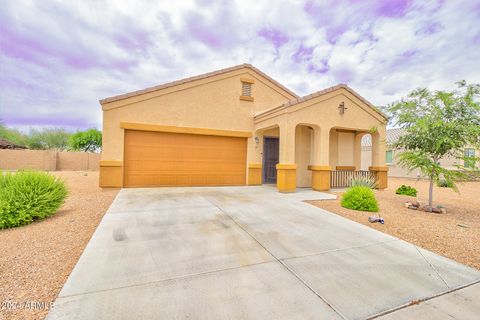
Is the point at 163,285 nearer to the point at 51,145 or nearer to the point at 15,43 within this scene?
the point at 15,43

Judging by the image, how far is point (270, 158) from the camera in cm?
1198

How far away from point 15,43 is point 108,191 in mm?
9313

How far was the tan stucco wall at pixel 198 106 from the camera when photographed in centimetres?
933

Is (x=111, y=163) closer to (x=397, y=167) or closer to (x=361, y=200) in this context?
(x=361, y=200)

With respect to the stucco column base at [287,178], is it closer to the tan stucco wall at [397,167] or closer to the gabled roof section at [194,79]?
the gabled roof section at [194,79]

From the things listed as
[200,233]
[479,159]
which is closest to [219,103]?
[200,233]

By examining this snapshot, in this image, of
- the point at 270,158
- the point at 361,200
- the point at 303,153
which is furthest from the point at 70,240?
the point at 303,153

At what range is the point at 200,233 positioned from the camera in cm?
421

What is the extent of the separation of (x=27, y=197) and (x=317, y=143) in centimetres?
1008

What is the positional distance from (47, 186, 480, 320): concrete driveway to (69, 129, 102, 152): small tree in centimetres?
3432

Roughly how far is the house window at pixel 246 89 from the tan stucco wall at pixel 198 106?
0.17m

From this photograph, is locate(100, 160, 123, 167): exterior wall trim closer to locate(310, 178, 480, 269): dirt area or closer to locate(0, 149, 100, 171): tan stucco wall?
locate(310, 178, 480, 269): dirt area

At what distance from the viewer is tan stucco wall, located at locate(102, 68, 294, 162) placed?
30.6ft

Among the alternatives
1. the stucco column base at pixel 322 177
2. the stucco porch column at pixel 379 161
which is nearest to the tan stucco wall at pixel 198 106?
the stucco column base at pixel 322 177
